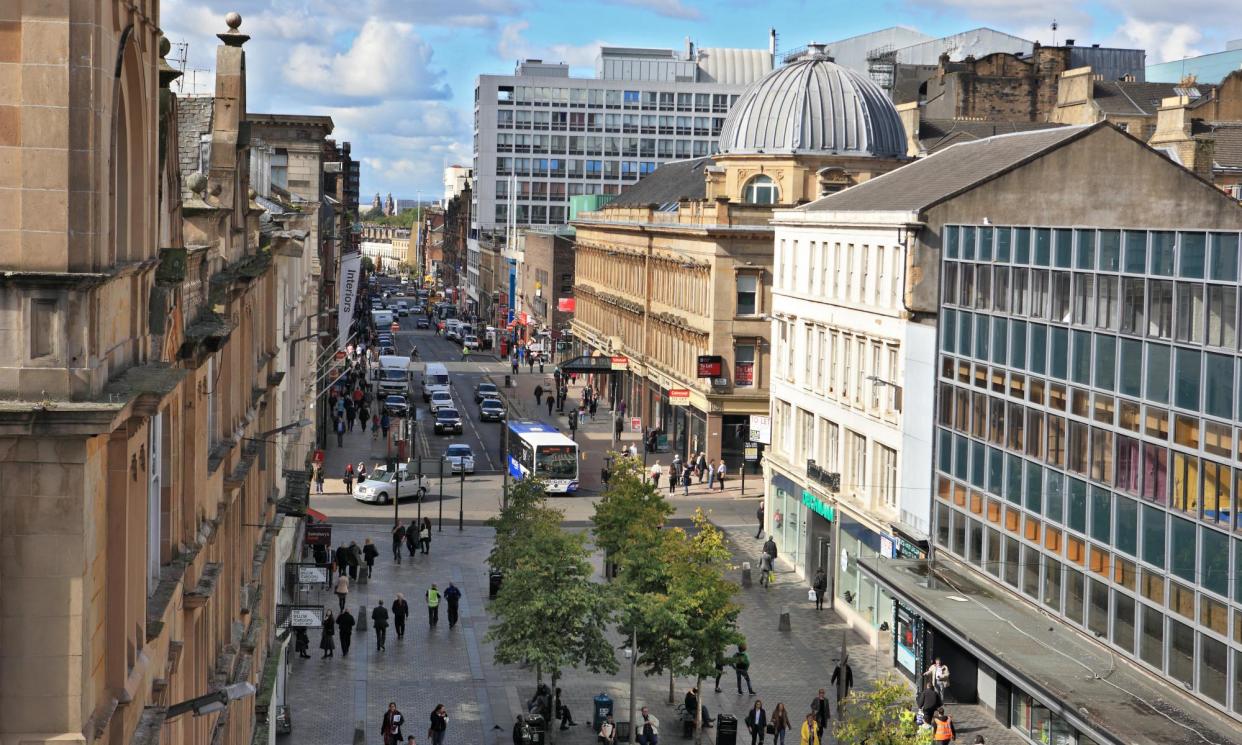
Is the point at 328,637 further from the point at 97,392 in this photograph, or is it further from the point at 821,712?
the point at 97,392

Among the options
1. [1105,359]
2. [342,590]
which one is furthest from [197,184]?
[342,590]

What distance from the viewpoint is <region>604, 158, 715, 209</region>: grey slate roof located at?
88.8 m

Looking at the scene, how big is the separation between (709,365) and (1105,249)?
125 ft

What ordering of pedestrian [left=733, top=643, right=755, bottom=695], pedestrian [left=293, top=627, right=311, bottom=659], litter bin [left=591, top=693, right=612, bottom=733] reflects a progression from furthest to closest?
pedestrian [left=293, top=627, right=311, bottom=659] < pedestrian [left=733, top=643, right=755, bottom=695] < litter bin [left=591, top=693, right=612, bottom=733]

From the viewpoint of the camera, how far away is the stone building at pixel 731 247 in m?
70.6

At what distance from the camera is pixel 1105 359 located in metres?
30.9

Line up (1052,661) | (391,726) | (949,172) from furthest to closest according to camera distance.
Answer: (949,172), (391,726), (1052,661)

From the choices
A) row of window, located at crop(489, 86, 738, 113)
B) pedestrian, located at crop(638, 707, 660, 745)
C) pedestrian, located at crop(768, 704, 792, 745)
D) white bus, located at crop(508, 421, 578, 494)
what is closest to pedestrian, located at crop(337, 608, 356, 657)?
pedestrian, located at crop(638, 707, 660, 745)

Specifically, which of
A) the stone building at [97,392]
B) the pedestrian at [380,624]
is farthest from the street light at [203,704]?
the pedestrian at [380,624]

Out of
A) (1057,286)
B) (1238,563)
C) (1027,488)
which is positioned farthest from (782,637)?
(1238,563)

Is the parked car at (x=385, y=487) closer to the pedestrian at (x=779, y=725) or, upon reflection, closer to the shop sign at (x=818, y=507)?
the shop sign at (x=818, y=507)

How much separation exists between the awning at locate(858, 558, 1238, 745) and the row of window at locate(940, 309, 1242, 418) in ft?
15.9

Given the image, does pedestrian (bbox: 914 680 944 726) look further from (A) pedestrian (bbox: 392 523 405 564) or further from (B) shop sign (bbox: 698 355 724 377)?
(B) shop sign (bbox: 698 355 724 377)

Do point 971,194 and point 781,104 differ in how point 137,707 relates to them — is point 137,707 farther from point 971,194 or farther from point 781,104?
point 781,104
